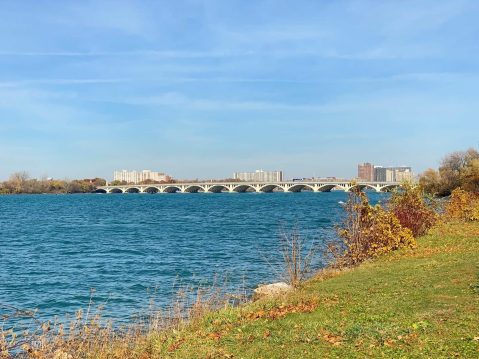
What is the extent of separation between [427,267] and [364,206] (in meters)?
7.11

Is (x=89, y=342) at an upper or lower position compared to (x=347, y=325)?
lower

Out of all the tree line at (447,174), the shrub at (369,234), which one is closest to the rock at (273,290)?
the shrub at (369,234)

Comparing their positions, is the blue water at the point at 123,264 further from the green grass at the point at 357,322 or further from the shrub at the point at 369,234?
the green grass at the point at 357,322

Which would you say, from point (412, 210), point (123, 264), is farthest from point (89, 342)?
point (412, 210)

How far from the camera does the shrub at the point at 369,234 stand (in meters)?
21.5

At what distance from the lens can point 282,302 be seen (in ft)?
43.8

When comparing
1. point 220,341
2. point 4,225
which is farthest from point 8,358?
point 4,225

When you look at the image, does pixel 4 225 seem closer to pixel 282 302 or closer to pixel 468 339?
pixel 282 302

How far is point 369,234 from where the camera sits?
2197 cm

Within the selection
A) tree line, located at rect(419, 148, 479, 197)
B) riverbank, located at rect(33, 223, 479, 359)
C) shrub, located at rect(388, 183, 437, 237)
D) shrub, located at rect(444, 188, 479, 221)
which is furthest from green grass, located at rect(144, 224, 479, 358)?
tree line, located at rect(419, 148, 479, 197)

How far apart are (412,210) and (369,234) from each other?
5418 millimetres

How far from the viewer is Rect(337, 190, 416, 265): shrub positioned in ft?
70.4

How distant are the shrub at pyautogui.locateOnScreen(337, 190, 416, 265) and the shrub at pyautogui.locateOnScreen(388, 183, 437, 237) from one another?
252cm

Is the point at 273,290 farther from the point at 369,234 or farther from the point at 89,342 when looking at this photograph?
the point at 369,234
